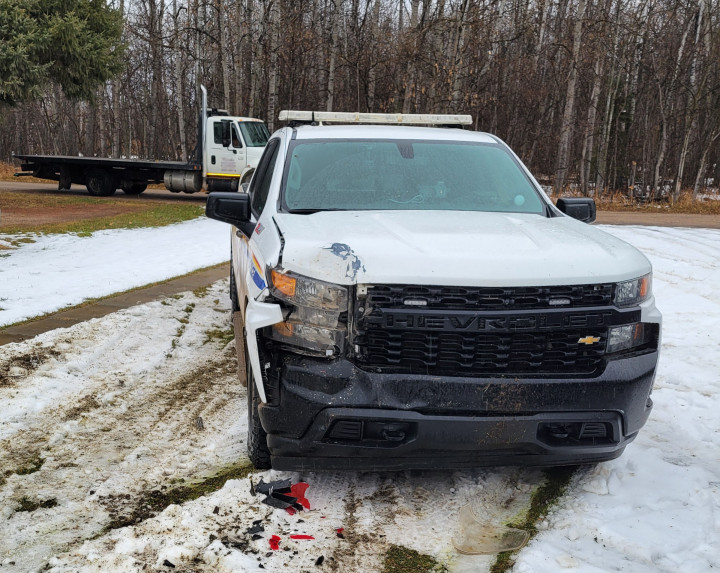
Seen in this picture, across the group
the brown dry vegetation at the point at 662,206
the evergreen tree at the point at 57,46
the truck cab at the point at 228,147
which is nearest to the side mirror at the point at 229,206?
the evergreen tree at the point at 57,46

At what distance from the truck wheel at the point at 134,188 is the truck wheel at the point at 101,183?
0.44 meters

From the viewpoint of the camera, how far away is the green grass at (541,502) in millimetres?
2861

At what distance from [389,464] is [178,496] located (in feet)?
3.46

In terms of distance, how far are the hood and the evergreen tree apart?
16410 millimetres

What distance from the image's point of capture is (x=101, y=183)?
23.0 m

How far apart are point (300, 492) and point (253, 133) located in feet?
61.6

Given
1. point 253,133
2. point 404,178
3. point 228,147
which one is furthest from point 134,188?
point 404,178

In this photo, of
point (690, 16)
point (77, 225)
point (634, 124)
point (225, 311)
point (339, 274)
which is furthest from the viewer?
point (634, 124)

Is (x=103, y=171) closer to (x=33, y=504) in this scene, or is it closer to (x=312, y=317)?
(x=33, y=504)

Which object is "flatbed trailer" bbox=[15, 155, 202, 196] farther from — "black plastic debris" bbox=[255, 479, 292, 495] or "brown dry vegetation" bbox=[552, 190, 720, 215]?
"black plastic debris" bbox=[255, 479, 292, 495]

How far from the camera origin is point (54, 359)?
5.35 metres

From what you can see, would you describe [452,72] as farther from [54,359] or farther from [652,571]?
[652,571]

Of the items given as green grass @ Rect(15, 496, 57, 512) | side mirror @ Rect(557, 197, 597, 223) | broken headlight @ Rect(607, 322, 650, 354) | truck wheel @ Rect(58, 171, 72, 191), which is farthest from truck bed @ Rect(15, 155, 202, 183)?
broken headlight @ Rect(607, 322, 650, 354)

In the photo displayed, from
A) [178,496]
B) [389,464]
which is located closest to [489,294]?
[389,464]
